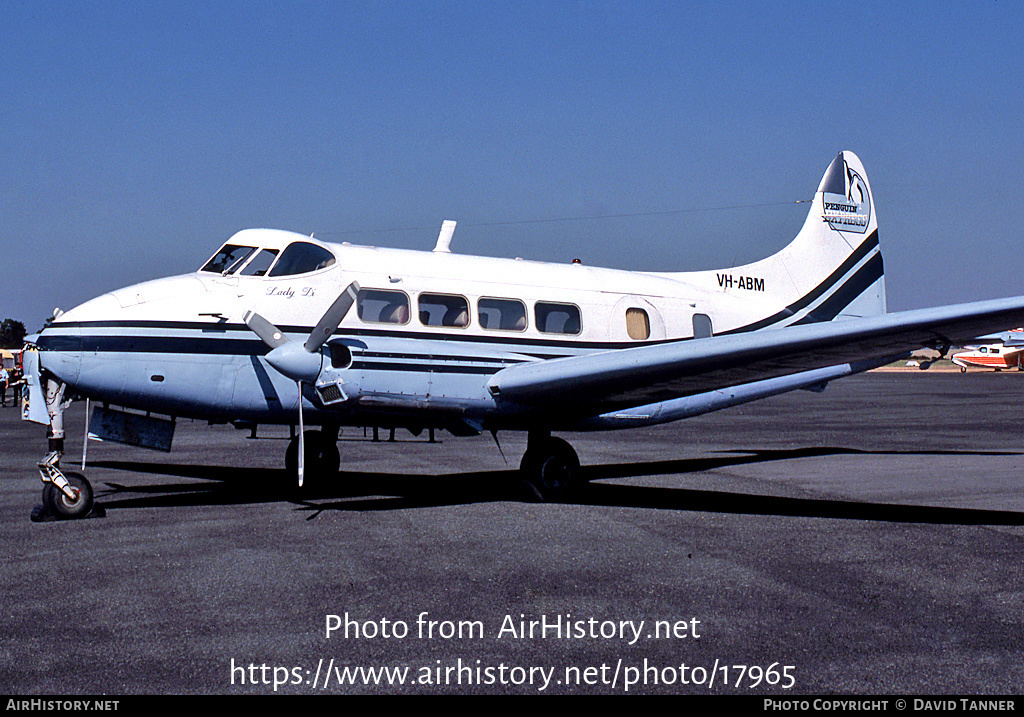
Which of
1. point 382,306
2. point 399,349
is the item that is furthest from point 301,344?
point 382,306

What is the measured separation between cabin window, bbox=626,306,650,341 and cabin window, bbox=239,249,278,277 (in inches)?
228

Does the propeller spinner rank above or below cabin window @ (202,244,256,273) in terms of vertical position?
below

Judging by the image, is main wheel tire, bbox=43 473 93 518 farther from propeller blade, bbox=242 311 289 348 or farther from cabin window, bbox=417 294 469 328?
cabin window, bbox=417 294 469 328

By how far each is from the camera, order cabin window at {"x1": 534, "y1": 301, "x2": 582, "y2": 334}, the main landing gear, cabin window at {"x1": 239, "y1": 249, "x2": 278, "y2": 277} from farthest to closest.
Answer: cabin window at {"x1": 534, "y1": 301, "x2": 582, "y2": 334}, the main landing gear, cabin window at {"x1": 239, "y1": 249, "x2": 278, "y2": 277}

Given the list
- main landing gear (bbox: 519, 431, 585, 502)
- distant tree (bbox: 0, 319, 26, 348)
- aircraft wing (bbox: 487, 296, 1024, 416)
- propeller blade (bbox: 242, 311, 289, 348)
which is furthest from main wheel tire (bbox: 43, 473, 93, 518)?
distant tree (bbox: 0, 319, 26, 348)

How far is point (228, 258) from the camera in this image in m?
13.2

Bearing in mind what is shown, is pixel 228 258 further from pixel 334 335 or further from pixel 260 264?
pixel 334 335

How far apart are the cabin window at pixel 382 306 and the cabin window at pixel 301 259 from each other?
2.36ft

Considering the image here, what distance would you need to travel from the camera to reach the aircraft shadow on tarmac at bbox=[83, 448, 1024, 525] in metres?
12.5

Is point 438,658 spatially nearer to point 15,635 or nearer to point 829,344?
point 15,635

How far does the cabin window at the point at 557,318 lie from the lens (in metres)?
14.4

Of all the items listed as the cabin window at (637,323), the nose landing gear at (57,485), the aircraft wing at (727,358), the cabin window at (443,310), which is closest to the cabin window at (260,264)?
the cabin window at (443,310)

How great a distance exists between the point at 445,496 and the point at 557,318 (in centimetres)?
327
